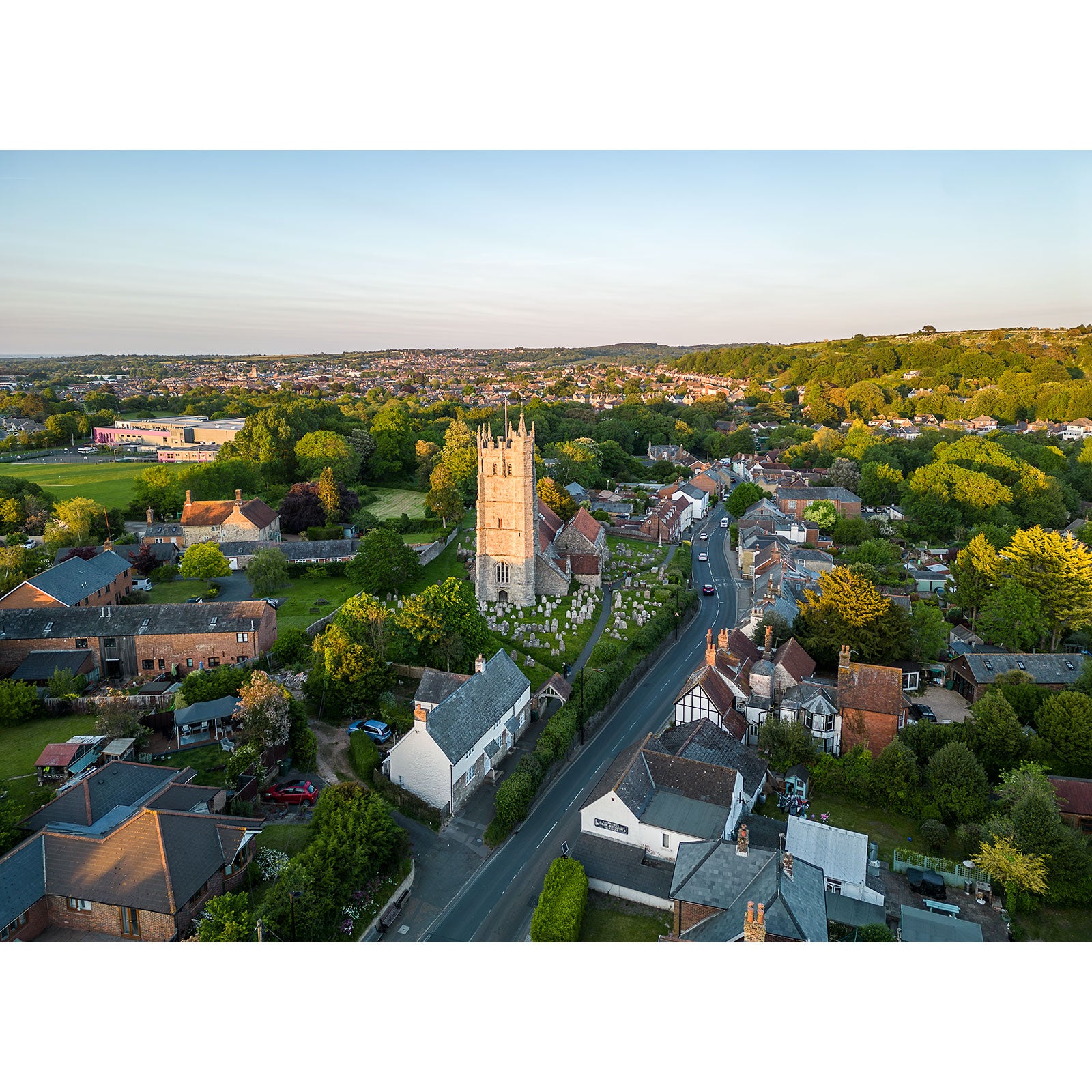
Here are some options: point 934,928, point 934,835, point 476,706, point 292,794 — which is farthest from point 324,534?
point 934,928

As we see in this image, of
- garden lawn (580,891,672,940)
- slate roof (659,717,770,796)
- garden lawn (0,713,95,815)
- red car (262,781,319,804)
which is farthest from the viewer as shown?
slate roof (659,717,770,796)

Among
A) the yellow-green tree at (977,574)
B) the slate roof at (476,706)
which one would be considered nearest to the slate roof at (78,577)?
the slate roof at (476,706)

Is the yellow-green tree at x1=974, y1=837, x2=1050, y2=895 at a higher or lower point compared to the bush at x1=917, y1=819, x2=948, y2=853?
higher

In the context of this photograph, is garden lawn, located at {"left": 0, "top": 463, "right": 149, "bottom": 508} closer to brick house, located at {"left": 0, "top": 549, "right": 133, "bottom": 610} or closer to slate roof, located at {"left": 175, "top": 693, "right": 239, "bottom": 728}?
brick house, located at {"left": 0, "top": 549, "right": 133, "bottom": 610}

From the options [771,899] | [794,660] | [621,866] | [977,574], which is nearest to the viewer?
[771,899]

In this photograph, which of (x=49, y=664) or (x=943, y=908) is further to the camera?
(x=49, y=664)

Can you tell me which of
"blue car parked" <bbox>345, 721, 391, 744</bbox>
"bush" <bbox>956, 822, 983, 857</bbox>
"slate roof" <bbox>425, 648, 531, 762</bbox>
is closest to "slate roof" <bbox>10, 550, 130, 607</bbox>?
"blue car parked" <bbox>345, 721, 391, 744</bbox>

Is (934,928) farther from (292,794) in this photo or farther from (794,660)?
(292,794)

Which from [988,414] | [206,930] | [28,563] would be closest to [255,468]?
[28,563]
